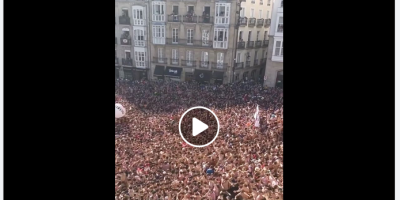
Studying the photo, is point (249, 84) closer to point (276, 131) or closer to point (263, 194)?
point (276, 131)

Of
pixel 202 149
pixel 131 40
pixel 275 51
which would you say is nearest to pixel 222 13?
pixel 275 51

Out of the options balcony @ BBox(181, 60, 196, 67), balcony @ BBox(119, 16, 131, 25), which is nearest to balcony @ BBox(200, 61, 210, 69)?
balcony @ BBox(181, 60, 196, 67)

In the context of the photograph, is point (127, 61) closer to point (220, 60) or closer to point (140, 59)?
point (140, 59)

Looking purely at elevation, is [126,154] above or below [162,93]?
below

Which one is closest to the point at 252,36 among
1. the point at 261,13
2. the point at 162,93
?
the point at 261,13

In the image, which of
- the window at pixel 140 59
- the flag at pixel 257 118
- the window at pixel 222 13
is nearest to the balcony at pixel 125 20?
the window at pixel 140 59

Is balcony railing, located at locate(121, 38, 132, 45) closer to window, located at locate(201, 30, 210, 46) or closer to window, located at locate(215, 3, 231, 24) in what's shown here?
window, located at locate(201, 30, 210, 46)
